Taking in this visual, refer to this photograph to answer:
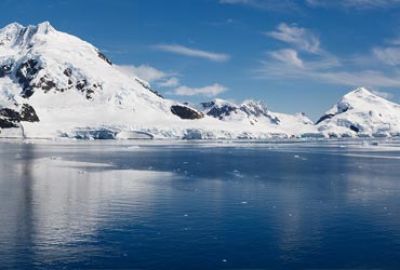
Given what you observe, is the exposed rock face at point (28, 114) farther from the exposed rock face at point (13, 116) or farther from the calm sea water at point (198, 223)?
the calm sea water at point (198, 223)

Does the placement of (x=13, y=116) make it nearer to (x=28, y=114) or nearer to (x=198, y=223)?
(x=28, y=114)

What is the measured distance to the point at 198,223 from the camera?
25828 millimetres

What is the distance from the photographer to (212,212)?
28844mm

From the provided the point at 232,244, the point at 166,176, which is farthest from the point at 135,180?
the point at 232,244

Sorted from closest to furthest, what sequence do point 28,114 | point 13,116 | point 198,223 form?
point 198,223, point 13,116, point 28,114

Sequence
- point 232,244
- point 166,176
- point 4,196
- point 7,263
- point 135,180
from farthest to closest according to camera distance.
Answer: point 166,176 < point 135,180 < point 4,196 < point 232,244 < point 7,263

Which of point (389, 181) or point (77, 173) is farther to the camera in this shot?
point (77, 173)

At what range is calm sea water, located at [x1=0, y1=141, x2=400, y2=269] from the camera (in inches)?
779

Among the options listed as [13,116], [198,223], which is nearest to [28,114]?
[13,116]

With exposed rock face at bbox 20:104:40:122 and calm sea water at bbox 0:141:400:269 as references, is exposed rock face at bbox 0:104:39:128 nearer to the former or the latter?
exposed rock face at bbox 20:104:40:122

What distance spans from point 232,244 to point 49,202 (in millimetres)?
13799

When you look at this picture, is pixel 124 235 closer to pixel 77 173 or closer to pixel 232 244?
pixel 232 244

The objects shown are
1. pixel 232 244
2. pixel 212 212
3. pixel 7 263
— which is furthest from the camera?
pixel 212 212

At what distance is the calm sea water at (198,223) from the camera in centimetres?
1980
